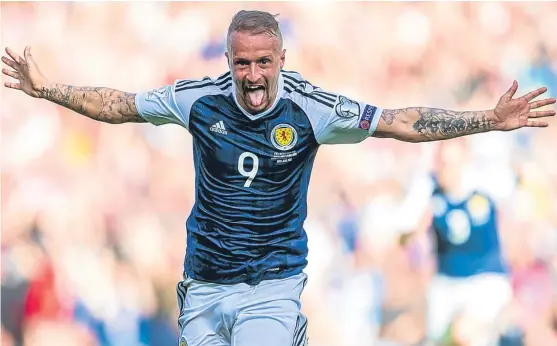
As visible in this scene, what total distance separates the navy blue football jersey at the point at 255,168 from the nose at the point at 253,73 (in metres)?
0.19

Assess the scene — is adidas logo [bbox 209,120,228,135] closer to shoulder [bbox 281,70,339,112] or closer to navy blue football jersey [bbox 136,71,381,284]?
navy blue football jersey [bbox 136,71,381,284]

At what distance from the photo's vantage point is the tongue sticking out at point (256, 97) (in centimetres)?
404

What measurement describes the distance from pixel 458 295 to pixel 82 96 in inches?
131

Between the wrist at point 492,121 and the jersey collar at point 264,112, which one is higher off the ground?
the jersey collar at point 264,112

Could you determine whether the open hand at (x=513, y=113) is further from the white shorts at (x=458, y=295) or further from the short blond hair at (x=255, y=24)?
the white shorts at (x=458, y=295)

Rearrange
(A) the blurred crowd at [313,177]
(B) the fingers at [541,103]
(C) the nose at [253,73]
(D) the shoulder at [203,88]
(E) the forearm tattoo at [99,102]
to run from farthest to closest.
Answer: (A) the blurred crowd at [313,177], (E) the forearm tattoo at [99,102], (D) the shoulder at [203,88], (B) the fingers at [541,103], (C) the nose at [253,73]

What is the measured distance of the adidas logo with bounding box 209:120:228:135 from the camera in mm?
4133

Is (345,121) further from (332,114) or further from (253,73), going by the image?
(253,73)

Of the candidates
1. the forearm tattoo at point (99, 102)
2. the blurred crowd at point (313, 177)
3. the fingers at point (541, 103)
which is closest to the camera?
the fingers at point (541, 103)

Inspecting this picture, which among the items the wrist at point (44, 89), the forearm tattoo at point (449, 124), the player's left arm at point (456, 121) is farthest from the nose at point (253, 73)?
the wrist at point (44, 89)

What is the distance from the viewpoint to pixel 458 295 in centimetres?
665

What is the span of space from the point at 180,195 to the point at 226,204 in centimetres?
260

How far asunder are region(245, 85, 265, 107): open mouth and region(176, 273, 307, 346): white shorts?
75 cm

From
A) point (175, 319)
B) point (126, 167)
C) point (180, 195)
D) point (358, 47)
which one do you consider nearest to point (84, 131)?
point (126, 167)
